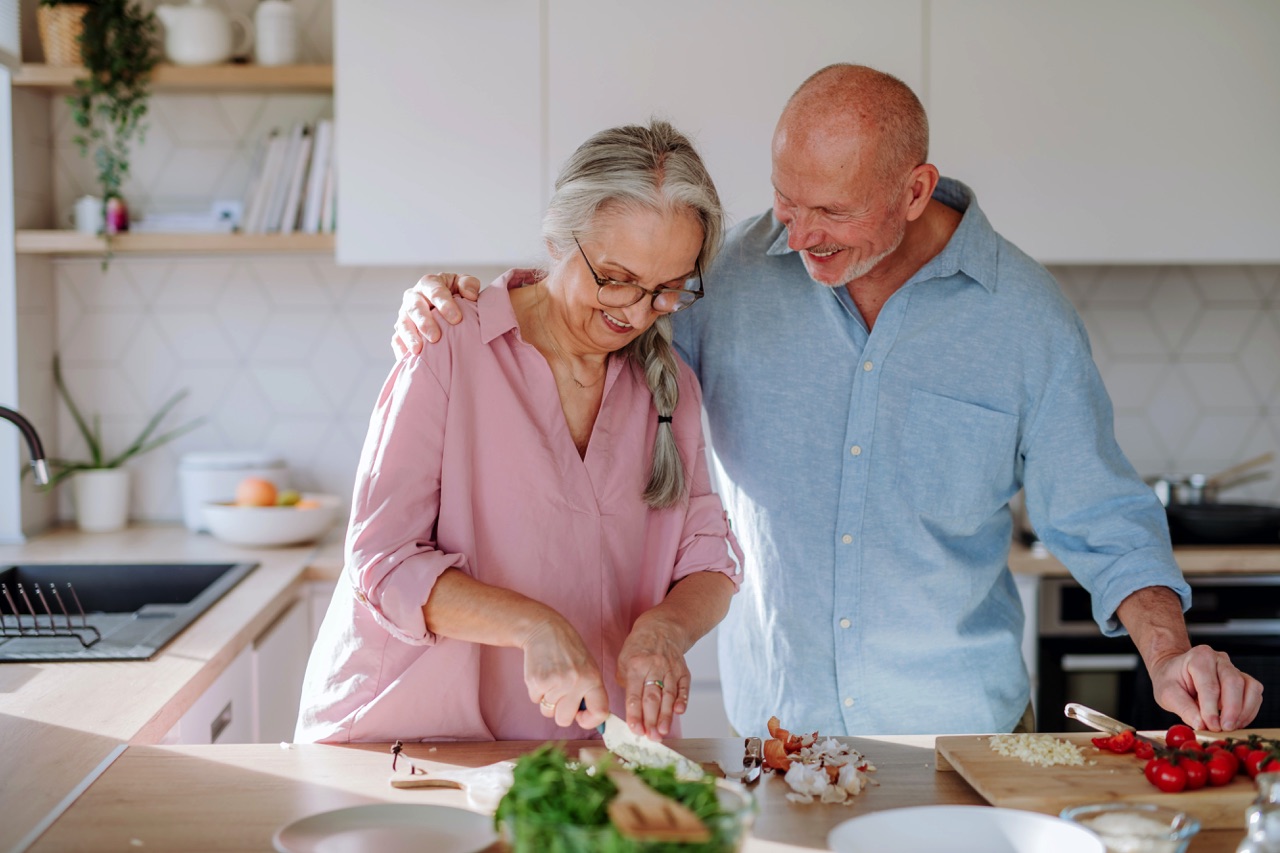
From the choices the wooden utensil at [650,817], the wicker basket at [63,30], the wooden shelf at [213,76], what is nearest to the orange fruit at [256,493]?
the wooden shelf at [213,76]

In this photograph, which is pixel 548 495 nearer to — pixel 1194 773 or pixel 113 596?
pixel 1194 773

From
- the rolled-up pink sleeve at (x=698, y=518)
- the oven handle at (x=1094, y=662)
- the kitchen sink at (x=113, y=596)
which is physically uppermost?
the rolled-up pink sleeve at (x=698, y=518)

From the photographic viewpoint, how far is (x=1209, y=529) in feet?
9.35

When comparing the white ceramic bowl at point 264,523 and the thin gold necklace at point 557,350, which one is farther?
the white ceramic bowl at point 264,523

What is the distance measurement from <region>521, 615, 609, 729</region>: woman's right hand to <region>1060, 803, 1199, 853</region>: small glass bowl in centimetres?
47

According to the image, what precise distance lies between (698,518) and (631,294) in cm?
32

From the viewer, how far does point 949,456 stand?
187 cm

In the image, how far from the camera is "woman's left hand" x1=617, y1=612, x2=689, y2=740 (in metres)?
1.33

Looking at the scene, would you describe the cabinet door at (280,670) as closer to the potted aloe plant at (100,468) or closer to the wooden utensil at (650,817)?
the potted aloe plant at (100,468)

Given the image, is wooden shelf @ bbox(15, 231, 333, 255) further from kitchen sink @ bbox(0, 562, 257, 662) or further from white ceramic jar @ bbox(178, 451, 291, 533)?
kitchen sink @ bbox(0, 562, 257, 662)

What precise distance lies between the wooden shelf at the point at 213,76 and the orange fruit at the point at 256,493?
3.03 feet

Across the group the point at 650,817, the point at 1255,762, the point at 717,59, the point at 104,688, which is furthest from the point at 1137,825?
the point at 717,59

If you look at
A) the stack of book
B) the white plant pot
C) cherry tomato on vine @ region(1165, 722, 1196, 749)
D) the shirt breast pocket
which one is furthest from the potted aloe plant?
cherry tomato on vine @ region(1165, 722, 1196, 749)

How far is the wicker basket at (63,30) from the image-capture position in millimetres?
2811
